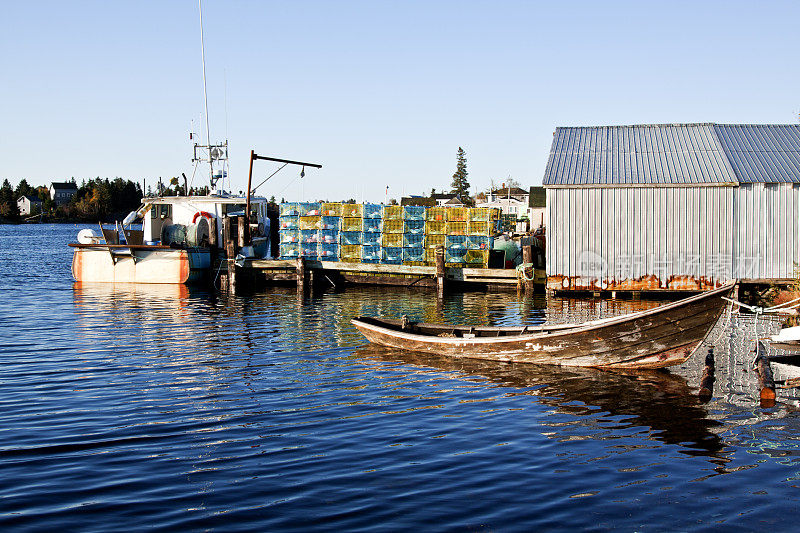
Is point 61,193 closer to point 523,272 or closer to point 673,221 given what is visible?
point 523,272

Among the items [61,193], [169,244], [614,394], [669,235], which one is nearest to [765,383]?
[614,394]

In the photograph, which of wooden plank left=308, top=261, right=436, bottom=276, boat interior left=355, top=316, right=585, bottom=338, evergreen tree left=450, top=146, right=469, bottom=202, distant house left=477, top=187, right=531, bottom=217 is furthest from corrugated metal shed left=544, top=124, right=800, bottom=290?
evergreen tree left=450, top=146, right=469, bottom=202

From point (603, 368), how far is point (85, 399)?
9.70 metres

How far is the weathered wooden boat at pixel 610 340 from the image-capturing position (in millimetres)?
13500

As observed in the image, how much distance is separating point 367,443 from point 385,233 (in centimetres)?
2201

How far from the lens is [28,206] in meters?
170

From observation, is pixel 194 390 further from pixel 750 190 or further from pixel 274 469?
pixel 750 190

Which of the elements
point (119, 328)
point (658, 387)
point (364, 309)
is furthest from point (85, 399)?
point (364, 309)

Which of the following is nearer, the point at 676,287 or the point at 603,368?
the point at 603,368

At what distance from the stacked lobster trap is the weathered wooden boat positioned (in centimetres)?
1490

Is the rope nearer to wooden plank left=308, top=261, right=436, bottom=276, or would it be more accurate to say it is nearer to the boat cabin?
wooden plank left=308, top=261, right=436, bottom=276

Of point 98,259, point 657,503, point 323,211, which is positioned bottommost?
point 657,503

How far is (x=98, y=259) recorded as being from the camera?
33.1m

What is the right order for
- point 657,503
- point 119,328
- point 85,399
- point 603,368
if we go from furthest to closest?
point 119,328 → point 603,368 → point 85,399 → point 657,503
